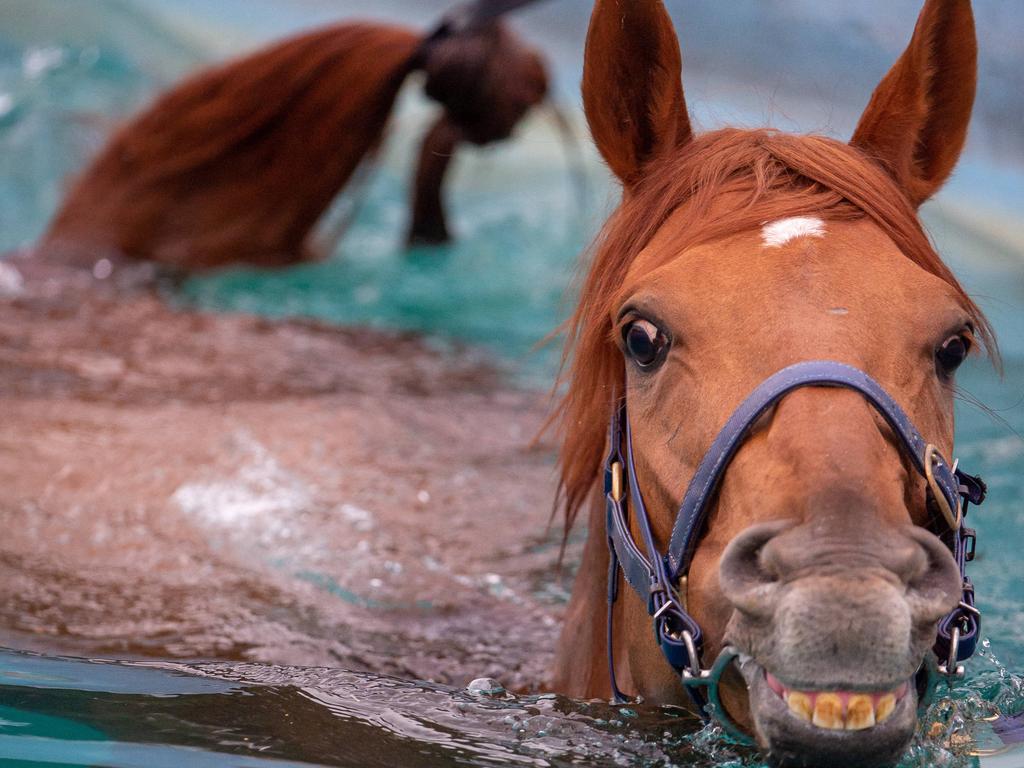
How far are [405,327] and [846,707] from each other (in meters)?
3.93

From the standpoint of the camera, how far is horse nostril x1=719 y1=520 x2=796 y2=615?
4.43 ft

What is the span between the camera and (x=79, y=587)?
A: 273 cm

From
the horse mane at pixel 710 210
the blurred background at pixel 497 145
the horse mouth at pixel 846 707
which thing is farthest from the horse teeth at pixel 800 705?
the blurred background at pixel 497 145

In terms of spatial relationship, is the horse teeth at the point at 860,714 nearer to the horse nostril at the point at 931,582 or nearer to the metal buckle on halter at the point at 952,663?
the horse nostril at the point at 931,582

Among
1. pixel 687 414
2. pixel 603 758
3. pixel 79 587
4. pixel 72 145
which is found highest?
pixel 72 145

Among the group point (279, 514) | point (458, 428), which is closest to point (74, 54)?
point (458, 428)

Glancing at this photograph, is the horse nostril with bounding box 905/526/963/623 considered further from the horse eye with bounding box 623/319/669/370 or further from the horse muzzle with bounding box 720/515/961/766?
the horse eye with bounding box 623/319/669/370

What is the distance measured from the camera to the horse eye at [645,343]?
1687 millimetres

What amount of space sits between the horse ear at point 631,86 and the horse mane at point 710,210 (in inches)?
2.0

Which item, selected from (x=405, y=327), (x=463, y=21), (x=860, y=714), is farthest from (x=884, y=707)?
(x=463, y=21)

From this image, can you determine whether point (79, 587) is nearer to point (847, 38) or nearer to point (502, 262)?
point (847, 38)

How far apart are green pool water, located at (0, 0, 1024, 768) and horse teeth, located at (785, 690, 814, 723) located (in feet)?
0.95

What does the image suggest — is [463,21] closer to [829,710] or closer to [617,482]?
[617,482]

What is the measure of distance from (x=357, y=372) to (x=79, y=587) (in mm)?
1708
